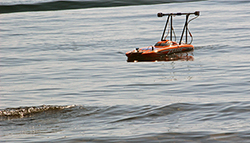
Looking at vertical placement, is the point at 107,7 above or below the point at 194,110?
above

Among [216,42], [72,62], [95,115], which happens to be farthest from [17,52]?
[95,115]

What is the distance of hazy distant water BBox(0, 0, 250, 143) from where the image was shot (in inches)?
621

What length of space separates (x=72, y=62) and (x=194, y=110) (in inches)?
772

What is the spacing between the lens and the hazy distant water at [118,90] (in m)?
15.8

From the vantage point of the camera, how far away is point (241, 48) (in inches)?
1652

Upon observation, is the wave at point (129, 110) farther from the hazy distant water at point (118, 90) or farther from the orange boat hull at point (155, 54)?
Result: the orange boat hull at point (155, 54)

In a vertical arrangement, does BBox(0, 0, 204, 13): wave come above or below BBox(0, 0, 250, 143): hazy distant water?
above

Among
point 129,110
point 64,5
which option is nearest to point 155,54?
point 129,110

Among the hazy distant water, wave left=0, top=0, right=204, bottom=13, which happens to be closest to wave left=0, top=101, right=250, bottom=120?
the hazy distant water

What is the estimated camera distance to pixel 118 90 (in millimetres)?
24344

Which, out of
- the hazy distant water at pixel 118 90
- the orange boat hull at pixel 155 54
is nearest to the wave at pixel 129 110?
the hazy distant water at pixel 118 90

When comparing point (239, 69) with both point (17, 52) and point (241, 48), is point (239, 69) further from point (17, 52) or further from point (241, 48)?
point (17, 52)

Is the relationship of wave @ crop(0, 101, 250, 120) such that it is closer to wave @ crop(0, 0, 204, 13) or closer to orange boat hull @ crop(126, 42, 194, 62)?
orange boat hull @ crop(126, 42, 194, 62)

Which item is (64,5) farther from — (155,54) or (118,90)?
(118,90)
